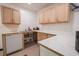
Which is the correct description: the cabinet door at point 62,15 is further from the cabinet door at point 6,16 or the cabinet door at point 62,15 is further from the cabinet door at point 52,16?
the cabinet door at point 6,16

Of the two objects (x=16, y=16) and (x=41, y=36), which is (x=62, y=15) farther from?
(x=16, y=16)

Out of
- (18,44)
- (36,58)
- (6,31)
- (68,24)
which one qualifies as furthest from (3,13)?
(68,24)

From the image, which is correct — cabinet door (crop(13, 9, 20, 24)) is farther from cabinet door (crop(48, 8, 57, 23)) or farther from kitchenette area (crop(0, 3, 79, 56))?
cabinet door (crop(48, 8, 57, 23))

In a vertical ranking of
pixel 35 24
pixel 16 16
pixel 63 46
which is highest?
pixel 16 16

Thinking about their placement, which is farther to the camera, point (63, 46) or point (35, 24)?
point (35, 24)

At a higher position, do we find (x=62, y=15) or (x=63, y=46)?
(x=62, y=15)

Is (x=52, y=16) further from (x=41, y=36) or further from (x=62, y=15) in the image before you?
(x=41, y=36)

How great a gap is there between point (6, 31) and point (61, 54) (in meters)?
1.12

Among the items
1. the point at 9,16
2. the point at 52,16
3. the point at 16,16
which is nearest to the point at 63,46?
the point at 52,16

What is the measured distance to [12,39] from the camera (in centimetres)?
157

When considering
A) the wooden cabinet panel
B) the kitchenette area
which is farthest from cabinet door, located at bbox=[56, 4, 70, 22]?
the wooden cabinet panel

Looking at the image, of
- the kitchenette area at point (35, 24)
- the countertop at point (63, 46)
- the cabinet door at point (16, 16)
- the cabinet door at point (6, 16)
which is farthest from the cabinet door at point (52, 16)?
the cabinet door at point (6, 16)

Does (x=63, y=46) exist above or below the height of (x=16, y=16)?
below

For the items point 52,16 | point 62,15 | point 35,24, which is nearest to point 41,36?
point 35,24
